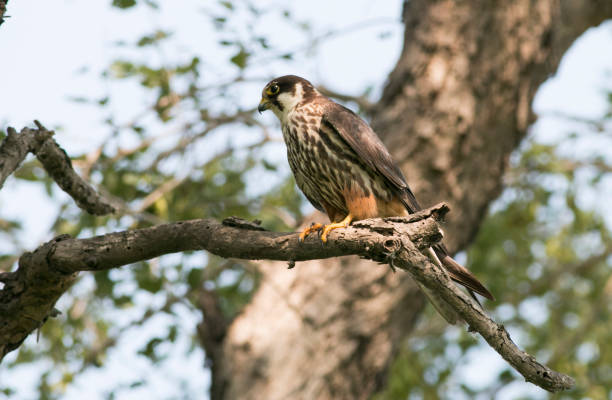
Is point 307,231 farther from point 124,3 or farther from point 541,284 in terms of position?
point 541,284

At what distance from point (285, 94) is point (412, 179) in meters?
1.35

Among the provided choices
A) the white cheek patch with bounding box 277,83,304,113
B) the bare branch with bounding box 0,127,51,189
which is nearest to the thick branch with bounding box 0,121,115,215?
the bare branch with bounding box 0,127,51,189

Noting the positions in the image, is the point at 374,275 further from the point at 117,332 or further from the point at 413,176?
the point at 117,332

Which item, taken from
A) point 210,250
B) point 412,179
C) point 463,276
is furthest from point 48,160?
point 412,179

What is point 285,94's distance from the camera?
175 inches

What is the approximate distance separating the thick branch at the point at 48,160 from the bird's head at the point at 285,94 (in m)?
1.44

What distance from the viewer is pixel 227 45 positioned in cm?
484

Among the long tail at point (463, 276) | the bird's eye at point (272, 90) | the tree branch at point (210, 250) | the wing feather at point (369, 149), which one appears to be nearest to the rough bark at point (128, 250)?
the tree branch at point (210, 250)

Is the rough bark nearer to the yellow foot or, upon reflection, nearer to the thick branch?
the yellow foot

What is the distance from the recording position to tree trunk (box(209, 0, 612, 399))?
4832 mm

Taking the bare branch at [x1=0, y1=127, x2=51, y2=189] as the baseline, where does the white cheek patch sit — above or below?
below

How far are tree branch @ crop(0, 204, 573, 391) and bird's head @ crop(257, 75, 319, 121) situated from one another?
162 cm

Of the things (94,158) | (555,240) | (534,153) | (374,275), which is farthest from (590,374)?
(94,158)

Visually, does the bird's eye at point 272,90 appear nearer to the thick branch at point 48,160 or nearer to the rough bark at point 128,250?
the thick branch at point 48,160
